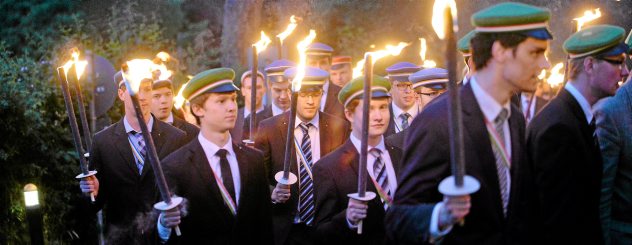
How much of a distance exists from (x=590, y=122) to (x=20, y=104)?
21.4 feet

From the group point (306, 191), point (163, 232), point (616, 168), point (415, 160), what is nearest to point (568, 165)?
point (415, 160)

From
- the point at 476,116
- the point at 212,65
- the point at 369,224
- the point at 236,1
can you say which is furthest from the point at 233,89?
the point at 212,65

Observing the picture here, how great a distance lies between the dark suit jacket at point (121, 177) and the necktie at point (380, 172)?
218 cm

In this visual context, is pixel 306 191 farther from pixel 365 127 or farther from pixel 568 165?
pixel 568 165

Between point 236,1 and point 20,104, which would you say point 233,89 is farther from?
point 236,1

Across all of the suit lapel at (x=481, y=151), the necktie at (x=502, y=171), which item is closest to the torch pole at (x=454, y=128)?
the suit lapel at (x=481, y=151)

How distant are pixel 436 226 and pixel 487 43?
98 centimetres

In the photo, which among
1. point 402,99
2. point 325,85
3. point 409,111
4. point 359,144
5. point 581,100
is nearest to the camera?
point 581,100

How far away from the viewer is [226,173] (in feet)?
19.6

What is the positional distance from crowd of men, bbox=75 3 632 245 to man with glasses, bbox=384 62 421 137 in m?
0.02

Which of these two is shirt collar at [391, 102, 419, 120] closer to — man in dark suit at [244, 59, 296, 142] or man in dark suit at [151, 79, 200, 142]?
man in dark suit at [244, 59, 296, 142]

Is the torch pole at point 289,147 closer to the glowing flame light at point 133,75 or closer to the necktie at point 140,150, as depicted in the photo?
the glowing flame light at point 133,75

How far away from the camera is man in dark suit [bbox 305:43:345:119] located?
10.1m

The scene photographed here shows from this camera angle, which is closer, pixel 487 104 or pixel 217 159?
pixel 487 104
